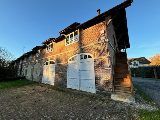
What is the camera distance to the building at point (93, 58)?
1317 centimetres

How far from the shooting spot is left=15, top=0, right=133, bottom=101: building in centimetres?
1317

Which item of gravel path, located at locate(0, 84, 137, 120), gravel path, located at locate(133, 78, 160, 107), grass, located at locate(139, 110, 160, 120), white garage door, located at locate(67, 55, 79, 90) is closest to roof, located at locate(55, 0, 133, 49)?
white garage door, located at locate(67, 55, 79, 90)

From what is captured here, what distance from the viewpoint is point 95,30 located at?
1503 centimetres

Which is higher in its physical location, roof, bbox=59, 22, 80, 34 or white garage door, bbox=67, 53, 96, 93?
roof, bbox=59, 22, 80, 34

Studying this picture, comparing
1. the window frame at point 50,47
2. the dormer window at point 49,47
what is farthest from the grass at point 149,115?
the dormer window at point 49,47

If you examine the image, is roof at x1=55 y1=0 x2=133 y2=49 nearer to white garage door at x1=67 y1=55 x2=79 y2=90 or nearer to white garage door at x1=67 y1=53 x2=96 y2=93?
white garage door at x1=67 y1=53 x2=96 y2=93

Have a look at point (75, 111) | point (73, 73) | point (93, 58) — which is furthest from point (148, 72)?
point (75, 111)

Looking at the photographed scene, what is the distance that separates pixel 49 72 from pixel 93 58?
30.3 ft

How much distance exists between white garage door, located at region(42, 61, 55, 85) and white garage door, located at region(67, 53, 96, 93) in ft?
13.9

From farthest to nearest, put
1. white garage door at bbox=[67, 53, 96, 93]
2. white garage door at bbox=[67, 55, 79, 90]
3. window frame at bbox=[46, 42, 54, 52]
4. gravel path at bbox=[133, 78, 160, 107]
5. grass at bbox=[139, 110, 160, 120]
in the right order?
window frame at bbox=[46, 42, 54, 52] → white garage door at bbox=[67, 55, 79, 90] → white garage door at bbox=[67, 53, 96, 93] → gravel path at bbox=[133, 78, 160, 107] → grass at bbox=[139, 110, 160, 120]

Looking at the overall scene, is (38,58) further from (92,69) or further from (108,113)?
(108,113)

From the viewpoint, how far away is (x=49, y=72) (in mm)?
21875

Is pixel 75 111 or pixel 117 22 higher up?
pixel 117 22

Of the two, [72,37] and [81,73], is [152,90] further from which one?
[72,37]
